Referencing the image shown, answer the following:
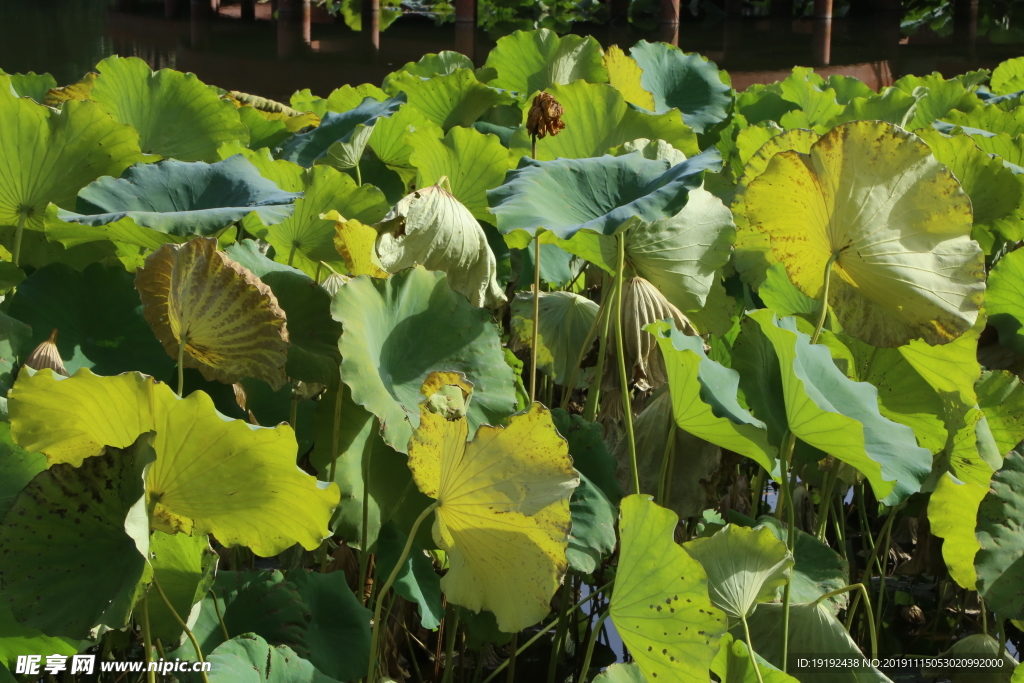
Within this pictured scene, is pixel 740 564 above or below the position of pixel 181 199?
below

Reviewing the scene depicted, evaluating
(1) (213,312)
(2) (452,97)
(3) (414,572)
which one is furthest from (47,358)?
(2) (452,97)

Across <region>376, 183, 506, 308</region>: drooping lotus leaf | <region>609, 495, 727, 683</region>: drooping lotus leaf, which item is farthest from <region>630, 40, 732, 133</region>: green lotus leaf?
Answer: <region>609, 495, 727, 683</region>: drooping lotus leaf

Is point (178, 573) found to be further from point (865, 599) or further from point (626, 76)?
point (626, 76)

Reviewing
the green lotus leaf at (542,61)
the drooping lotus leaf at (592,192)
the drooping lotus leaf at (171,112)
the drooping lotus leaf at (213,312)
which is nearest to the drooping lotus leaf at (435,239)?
the drooping lotus leaf at (592,192)

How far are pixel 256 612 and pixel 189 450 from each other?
0.27m

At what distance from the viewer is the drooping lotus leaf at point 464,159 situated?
3.78 ft

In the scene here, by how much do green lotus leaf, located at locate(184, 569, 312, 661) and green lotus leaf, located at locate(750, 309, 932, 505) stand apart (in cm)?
45

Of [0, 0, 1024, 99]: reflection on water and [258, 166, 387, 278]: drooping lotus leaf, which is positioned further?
[0, 0, 1024, 99]: reflection on water

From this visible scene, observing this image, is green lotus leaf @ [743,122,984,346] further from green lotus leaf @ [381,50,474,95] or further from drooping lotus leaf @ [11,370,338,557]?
green lotus leaf @ [381,50,474,95]

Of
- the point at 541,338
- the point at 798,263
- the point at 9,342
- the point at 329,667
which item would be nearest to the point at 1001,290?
the point at 798,263

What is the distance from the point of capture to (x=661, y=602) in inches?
29.5

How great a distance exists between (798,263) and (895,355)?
18cm

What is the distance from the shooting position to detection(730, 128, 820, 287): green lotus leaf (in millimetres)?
1121

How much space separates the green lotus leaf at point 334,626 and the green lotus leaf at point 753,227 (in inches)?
22.6
